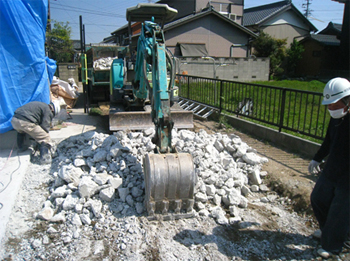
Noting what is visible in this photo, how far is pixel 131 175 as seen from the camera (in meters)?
4.54

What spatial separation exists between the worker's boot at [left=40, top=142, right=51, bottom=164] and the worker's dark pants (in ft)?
15.0

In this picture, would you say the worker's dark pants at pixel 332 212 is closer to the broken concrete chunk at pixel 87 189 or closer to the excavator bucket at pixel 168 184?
the excavator bucket at pixel 168 184

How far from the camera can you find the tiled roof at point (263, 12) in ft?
96.6

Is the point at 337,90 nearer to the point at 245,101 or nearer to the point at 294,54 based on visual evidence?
the point at 245,101

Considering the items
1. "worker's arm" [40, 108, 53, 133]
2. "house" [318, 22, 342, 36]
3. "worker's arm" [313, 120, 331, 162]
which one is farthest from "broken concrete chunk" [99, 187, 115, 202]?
"house" [318, 22, 342, 36]

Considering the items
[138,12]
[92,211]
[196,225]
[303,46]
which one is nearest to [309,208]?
[196,225]

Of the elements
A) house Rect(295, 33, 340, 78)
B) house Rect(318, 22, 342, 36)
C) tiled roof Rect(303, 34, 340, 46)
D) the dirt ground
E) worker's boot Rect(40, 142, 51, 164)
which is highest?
house Rect(318, 22, 342, 36)

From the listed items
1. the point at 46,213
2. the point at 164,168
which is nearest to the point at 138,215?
the point at 164,168

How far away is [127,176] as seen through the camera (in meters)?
4.53

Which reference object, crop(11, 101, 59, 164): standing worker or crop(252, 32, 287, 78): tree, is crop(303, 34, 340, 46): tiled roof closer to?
crop(252, 32, 287, 78): tree

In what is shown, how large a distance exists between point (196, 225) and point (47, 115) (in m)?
3.79

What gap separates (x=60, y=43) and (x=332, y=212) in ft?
96.5

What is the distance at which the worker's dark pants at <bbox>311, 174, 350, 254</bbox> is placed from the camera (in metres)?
2.92

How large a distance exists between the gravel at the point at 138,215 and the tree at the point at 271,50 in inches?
803
